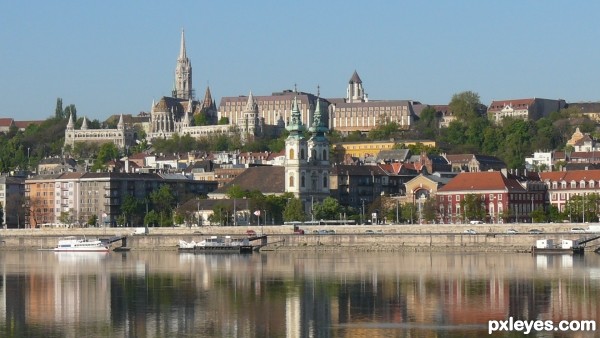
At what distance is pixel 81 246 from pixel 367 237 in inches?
619

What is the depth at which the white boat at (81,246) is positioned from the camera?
3398 inches

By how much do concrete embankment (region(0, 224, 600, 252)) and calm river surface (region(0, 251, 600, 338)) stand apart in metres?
6.34

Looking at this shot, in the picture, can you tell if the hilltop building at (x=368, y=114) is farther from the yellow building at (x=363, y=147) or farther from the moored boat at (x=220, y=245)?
the moored boat at (x=220, y=245)

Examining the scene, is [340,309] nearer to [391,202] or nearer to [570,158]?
[391,202]

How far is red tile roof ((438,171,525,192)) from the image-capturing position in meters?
100

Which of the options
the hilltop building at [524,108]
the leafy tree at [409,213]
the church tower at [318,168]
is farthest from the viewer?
the hilltop building at [524,108]

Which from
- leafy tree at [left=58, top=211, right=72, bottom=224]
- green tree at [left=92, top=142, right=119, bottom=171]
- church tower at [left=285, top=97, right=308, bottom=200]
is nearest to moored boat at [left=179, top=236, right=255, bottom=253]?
church tower at [left=285, top=97, right=308, bottom=200]

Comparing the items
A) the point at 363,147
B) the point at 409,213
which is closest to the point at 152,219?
the point at 409,213

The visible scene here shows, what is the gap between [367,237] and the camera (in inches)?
3219

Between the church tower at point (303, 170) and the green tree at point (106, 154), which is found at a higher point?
the green tree at point (106, 154)

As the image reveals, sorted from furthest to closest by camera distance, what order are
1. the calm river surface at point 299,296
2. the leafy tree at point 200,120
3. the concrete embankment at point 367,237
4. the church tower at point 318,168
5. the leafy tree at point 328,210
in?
the leafy tree at point 200,120 → the church tower at point 318,168 → the leafy tree at point 328,210 → the concrete embankment at point 367,237 → the calm river surface at point 299,296

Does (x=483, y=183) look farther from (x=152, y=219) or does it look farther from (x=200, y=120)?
(x=200, y=120)

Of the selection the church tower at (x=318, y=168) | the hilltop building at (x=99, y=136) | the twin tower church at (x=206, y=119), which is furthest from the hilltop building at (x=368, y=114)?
the church tower at (x=318, y=168)

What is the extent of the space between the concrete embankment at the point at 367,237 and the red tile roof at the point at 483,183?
14.4 meters
